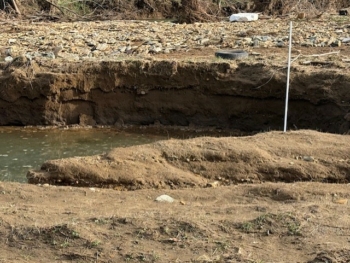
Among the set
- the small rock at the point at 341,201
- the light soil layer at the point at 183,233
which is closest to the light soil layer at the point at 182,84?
the small rock at the point at 341,201

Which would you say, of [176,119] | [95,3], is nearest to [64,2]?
[95,3]

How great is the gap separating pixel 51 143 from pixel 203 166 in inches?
183

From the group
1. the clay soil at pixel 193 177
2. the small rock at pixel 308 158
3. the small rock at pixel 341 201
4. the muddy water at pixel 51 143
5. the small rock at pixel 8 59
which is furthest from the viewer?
the small rock at pixel 8 59

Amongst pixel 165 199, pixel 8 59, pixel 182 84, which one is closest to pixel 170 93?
pixel 182 84

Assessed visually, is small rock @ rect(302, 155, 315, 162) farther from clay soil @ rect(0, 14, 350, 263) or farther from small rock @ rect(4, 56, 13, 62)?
small rock @ rect(4, 56, 13, 62)

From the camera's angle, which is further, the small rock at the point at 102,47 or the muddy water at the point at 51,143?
the small rock at the point at 102,47

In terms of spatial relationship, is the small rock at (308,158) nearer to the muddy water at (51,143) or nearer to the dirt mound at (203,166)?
the dirt mound at (203,166)

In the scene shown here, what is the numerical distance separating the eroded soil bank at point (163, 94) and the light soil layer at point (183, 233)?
5478 mm

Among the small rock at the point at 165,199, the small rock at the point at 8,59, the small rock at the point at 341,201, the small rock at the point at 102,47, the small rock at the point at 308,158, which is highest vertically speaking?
the small rock at the point at 102,47

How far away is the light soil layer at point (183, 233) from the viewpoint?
4.68 meters

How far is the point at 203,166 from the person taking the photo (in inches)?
306

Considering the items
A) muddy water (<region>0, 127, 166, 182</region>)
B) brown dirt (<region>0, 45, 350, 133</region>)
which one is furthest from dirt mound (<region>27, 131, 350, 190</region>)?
brown dirt (<region>0, 45, 350, 133</region>)

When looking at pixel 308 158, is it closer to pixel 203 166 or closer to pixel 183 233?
pixel 203 166

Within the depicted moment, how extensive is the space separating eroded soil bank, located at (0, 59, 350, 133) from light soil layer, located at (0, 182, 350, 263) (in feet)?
18.0
